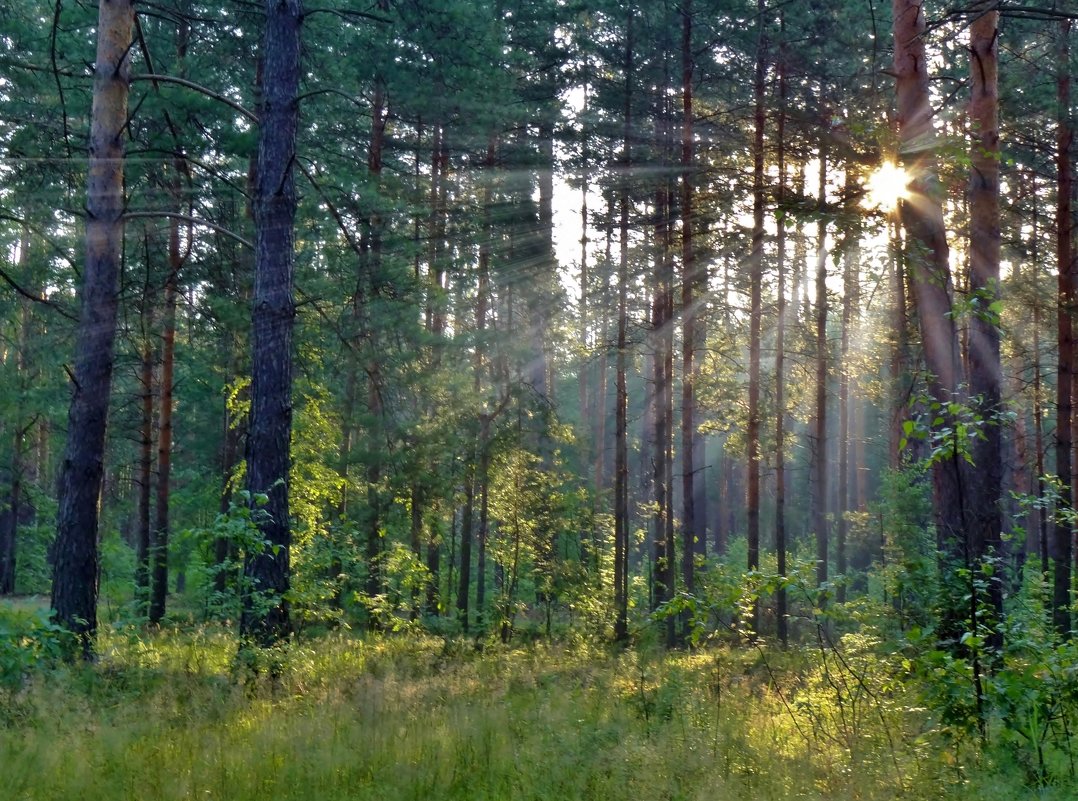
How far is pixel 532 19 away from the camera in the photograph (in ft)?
70.3

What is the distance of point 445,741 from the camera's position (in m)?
5.93

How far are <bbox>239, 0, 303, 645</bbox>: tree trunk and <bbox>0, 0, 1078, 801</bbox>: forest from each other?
1.8 inches

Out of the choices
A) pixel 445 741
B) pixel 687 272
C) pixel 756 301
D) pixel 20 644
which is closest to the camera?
pixel 445 741

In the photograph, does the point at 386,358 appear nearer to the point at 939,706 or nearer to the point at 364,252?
the point at 364,252

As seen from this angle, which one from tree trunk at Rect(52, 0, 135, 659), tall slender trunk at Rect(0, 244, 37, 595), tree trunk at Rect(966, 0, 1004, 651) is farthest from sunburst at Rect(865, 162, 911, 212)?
tall slender trunk at Rect(0, 244, 37, 595)

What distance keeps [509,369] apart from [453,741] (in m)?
12.7

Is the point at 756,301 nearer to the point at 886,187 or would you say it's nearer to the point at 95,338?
the point at 886,187

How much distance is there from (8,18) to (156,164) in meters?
2.51

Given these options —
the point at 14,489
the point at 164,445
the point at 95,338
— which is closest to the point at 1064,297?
the point at 95,338

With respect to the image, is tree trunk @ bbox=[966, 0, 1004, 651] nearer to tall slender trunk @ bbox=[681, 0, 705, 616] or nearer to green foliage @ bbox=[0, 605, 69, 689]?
green foliage @ bbox=[0, 605, 69, 689]

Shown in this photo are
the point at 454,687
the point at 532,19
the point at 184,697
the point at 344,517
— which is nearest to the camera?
the point at 184,697

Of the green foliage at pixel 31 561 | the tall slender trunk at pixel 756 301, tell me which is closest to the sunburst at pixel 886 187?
the tall slender trunk at pixel 756 301

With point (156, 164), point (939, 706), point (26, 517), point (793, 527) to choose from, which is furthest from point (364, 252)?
point (793, 527)

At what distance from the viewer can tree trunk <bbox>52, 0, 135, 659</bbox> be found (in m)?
9.62
